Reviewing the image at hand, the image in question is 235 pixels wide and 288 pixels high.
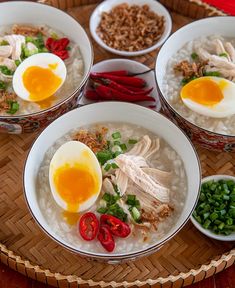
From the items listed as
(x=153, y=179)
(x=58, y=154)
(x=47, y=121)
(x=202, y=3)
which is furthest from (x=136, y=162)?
(x=202, y=3)

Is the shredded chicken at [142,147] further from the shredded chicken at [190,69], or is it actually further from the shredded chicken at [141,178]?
the shredded chicken at [190,69]

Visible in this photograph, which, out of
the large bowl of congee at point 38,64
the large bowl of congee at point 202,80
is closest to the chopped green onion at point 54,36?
the large bowl of congee at point 38,64

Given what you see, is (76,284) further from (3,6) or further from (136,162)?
(3,6)

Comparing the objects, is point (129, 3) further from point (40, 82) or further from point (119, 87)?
point (40, 82)

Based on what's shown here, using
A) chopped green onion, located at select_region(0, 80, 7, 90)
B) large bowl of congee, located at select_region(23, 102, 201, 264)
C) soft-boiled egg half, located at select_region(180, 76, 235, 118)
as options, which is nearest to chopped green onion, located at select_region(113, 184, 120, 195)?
large bowl of congee, located at select_region(23, 102, 201, 264)

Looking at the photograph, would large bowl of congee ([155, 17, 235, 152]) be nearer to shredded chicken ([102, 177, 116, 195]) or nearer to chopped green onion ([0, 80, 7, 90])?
shredded chicken ([102, 177, 116, 195])

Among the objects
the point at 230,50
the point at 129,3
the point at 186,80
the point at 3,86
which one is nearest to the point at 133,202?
the point at 186,80
